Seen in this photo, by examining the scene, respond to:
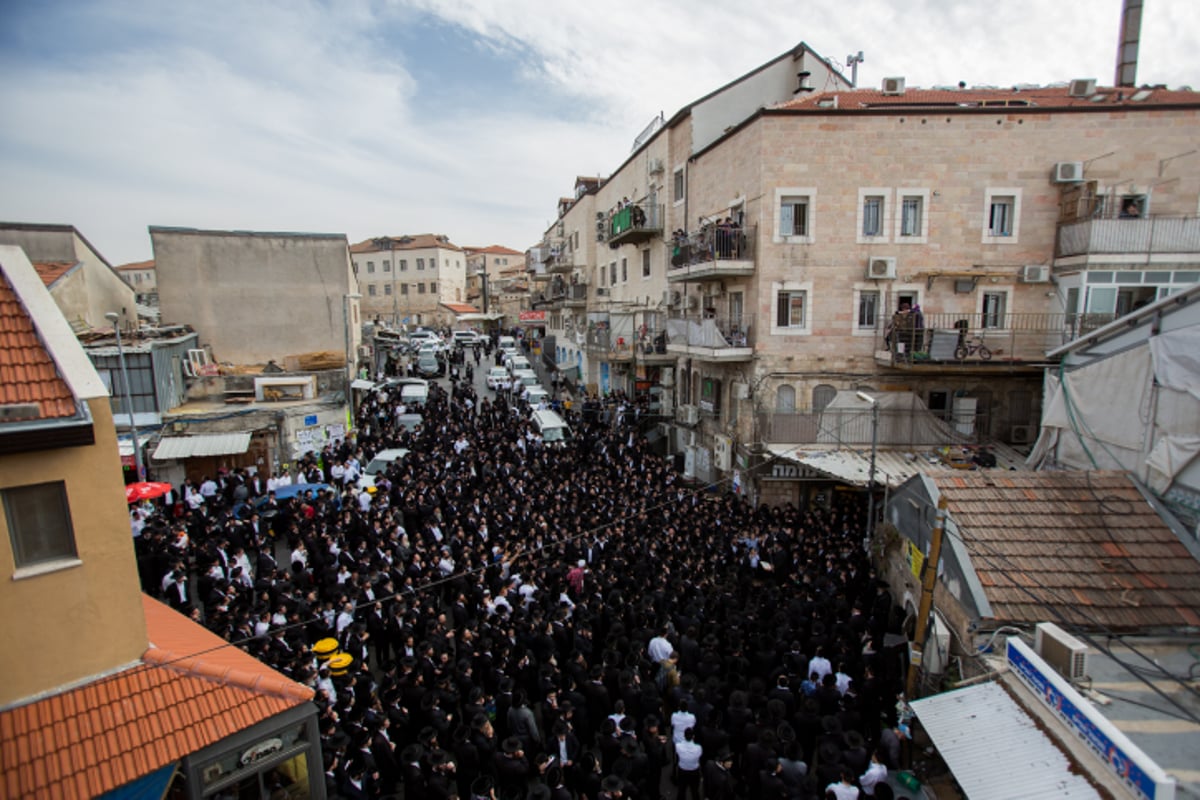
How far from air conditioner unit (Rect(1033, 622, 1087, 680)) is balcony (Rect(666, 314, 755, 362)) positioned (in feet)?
38.3

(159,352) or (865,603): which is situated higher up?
(159,352)

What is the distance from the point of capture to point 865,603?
11289 mm

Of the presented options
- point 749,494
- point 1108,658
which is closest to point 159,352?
point 749,494

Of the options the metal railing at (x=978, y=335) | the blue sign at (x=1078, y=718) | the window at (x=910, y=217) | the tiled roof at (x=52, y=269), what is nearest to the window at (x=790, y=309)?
the metal railing at (x=978, y=335)

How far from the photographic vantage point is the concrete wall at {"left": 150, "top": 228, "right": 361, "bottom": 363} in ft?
78.9

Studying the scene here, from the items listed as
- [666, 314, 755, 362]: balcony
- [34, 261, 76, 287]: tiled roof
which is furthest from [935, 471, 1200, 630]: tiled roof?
[34, 261, 76, 287]: tiled roof

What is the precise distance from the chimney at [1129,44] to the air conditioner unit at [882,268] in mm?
10699

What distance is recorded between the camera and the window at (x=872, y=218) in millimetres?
17312

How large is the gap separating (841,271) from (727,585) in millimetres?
10223

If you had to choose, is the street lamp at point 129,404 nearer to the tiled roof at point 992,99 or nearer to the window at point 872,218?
the tiled roof at point 992,99

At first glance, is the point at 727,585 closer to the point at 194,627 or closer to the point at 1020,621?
the point at 1020,621

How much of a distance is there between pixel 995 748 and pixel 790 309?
13.1 metres

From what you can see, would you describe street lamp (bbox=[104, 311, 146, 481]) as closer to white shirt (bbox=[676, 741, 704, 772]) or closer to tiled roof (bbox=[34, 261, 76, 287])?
tiled roof (bbox=[34, 261, 76, 287])

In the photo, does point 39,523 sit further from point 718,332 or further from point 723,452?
point 723,452
